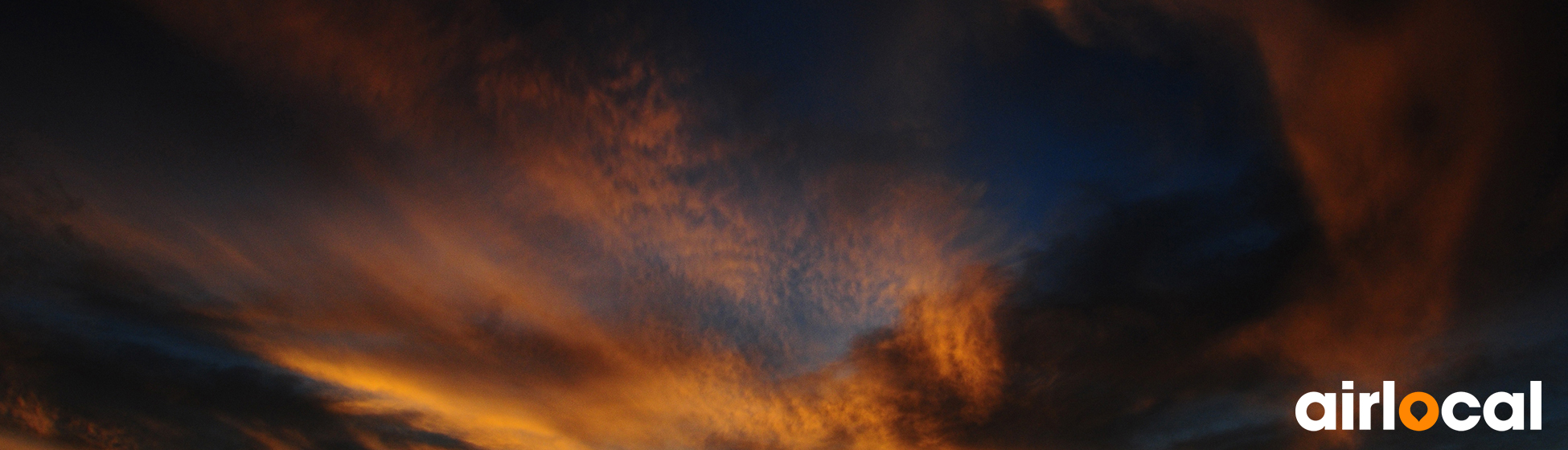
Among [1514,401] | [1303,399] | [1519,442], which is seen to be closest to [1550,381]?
[1514,401]

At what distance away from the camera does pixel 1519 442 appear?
40.5 meters

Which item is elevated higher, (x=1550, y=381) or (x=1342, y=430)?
(x=1550, y=381)

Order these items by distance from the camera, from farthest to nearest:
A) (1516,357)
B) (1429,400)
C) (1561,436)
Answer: (1561,436), (1429,400), (1516,357)

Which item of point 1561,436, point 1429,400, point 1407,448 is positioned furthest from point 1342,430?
point 1561,436

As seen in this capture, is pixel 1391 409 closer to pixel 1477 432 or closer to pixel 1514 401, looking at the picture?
pixel 1514 401

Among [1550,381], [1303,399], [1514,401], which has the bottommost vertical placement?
[1303,399]

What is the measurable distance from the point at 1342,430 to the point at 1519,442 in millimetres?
14741

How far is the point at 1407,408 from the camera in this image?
3503 cm

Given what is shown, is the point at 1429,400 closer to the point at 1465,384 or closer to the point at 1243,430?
the point at 1465,384

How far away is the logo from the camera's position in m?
28.1

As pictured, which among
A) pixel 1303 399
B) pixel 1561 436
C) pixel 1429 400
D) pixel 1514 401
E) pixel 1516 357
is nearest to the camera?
pixel 1303 399

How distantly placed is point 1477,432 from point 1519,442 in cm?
190

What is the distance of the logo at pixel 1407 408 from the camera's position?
2806cm

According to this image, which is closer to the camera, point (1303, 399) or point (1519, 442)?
point (1303, 399)
